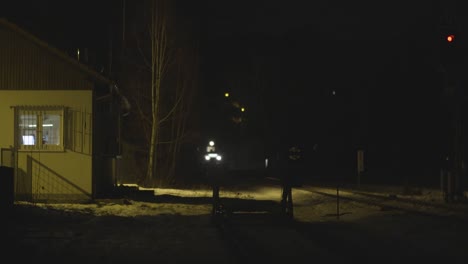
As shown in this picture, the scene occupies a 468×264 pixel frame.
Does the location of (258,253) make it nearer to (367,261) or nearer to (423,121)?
(367,261)

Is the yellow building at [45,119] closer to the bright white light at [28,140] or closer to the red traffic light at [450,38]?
the bright white light at [28,140]

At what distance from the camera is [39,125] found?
22609 mm

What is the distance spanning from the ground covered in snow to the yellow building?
138cm

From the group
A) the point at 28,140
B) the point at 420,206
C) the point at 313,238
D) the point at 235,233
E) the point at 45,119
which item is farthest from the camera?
the point at 45,119

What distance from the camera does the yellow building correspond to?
22.4 m

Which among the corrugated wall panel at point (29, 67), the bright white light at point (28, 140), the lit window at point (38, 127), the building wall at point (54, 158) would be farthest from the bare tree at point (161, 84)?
the corrugated wall panel at point (29, 67)

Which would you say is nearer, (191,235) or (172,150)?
(191,235)

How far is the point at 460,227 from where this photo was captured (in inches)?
613

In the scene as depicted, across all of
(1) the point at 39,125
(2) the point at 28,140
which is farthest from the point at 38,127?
(2) the point at 28,140

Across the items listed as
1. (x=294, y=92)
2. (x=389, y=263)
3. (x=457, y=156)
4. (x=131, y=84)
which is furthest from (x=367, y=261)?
(x=294, y=92)

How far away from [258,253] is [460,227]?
5996 mm

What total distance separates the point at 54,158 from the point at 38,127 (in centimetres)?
124

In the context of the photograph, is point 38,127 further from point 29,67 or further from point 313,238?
point 313,238

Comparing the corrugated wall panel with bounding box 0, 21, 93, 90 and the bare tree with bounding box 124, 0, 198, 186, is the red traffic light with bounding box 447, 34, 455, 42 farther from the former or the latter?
the bare tree with bounding box 124, 0, 198, 186
